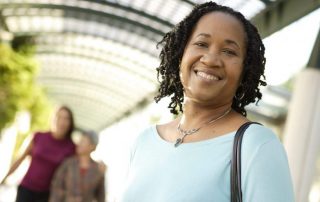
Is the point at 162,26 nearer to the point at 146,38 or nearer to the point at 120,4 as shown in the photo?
the point at 120,4

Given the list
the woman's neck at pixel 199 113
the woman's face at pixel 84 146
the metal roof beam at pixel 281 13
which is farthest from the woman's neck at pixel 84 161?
the woman's neck at pixel 199 113

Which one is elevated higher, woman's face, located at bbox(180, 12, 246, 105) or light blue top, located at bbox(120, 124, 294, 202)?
woman's face, located at bbox(180, 12, 246, 105)

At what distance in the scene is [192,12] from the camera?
2.08 m

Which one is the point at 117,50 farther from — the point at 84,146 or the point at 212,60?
the point at 212,60

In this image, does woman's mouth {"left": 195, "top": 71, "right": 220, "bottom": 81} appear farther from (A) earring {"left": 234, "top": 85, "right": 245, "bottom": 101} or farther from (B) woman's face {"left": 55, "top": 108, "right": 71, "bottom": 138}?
(B) woman's face {"left": 55, "top": 108, "right": 71, "bottom": 138}

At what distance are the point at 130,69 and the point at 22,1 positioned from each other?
1113 centimetres

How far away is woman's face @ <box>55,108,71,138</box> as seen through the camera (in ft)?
20.9

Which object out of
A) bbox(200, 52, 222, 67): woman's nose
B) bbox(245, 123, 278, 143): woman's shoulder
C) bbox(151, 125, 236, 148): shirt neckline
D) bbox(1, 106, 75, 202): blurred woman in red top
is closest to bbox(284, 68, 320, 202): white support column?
bbox(1, 106, 75, 202): blurred woman in red top

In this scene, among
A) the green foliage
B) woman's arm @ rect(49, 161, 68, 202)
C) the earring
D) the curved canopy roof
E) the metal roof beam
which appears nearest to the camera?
the earring

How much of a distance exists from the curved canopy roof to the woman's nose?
29.0ft

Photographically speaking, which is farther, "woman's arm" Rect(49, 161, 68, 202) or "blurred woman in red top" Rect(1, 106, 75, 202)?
"blurred woman in red top" Rect(1, 106, 75, 202)

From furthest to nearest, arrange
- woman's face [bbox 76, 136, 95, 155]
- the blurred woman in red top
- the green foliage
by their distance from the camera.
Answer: the green foliage < woman's face [bbox 76, 136, 95, 155] < the blurred woman in red top

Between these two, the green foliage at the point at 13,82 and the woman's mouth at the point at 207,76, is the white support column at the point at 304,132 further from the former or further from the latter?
the green foliage at the point at 13,82

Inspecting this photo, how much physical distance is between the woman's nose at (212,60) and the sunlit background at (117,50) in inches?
270
